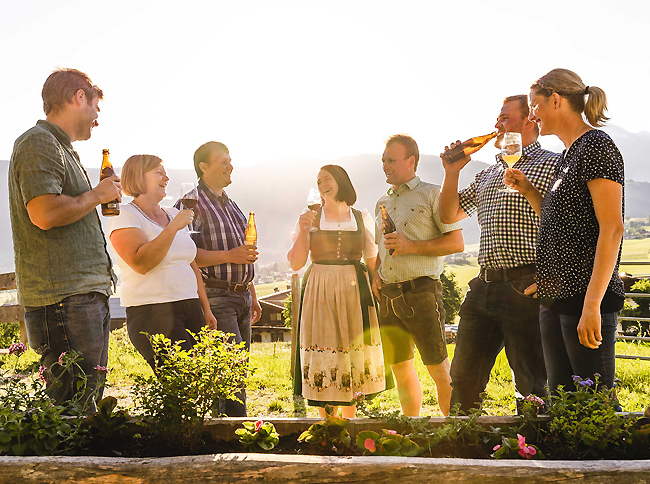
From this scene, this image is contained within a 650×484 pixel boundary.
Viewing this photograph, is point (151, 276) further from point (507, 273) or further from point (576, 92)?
point (576, 92)

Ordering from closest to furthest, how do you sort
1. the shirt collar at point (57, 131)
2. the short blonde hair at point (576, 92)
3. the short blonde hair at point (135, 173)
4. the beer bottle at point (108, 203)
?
the short blonde hair at point (576, 92)
the shirt collar at point (57, 131)
the beer bottle at point (108, 203)
the short blonde hair at point (135, 173)

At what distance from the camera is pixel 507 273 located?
2.98 meters

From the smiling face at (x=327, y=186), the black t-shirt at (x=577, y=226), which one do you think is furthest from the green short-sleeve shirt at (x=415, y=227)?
the black t-shirt at (x=577, y=226)

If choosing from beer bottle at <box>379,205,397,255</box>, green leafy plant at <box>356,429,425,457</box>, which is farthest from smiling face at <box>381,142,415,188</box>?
green leafy plant at <box>356,429,425,457</box>

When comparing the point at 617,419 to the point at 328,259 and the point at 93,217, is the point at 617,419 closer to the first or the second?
the point at 328,259

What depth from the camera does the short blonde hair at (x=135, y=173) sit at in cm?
323

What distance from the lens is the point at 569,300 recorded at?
221 cm

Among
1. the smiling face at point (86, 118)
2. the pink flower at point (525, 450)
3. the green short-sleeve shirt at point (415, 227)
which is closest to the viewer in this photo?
the pink flower at point (525, 450)

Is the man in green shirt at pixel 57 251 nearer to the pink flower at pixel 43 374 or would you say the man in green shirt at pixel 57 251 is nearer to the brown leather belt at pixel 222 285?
the pink flower at pixel 43 374

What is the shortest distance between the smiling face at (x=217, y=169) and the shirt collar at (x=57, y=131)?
1270 mm

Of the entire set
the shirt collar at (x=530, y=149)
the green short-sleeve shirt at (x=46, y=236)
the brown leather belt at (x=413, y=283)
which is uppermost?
the shirt collar at (x=530, y=149)

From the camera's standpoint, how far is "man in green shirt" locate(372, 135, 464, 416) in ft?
11.9

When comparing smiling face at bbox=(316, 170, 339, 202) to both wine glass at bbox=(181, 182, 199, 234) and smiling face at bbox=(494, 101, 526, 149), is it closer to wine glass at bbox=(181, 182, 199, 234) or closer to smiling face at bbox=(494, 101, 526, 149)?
wine glass at bbox=(181, 182, 199, 234)

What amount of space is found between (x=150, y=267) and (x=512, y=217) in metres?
2.18
